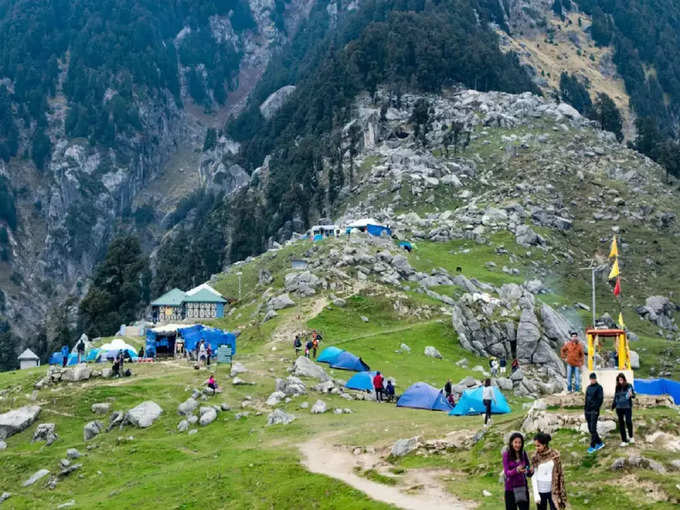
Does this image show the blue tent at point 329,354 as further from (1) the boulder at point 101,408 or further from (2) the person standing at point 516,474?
(2) the person standing at point 516,474

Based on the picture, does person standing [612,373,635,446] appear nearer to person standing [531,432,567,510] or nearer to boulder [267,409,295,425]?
person standing [531,432,567,510]

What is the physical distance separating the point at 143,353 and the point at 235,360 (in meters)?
13.1

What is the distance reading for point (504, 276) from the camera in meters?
88.9

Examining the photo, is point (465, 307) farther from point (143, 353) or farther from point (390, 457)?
point (390, 457)

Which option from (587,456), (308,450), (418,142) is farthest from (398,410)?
(418,142)

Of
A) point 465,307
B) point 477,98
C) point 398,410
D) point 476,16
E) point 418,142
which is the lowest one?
point 398,410

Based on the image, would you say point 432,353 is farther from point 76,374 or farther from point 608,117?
point 608,117

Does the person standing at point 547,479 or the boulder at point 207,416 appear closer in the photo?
the person standing at point 547,479

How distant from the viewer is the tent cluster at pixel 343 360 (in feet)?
175

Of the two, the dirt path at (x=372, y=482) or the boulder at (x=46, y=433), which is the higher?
the dirt path at (x=372, y=482)

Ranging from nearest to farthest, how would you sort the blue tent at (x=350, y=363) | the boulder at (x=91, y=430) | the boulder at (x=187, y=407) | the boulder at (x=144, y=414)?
the boulder at (x=91, y=430), the boulder at (x=144, y=414), the boulder at (x=187, y=407), the blue tent at (x=350, y=363)

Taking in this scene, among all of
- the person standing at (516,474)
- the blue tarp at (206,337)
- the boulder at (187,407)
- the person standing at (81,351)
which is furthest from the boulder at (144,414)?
the person standing at (516,474)

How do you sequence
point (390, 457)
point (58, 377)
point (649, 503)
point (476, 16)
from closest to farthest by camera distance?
point (649, 503) < point (390, 457) < point (58, 377) < point (476, 16)

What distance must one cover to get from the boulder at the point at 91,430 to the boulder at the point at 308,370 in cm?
1331
